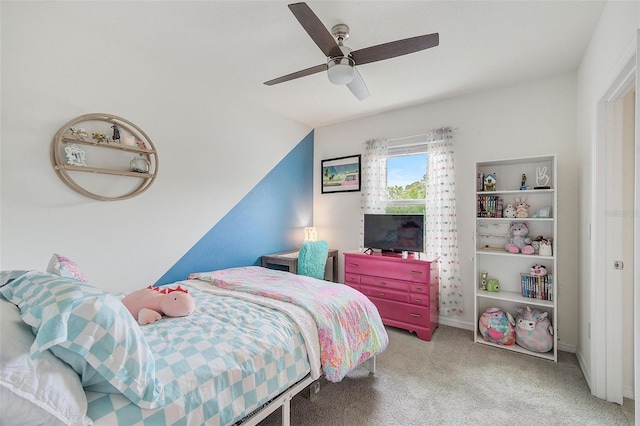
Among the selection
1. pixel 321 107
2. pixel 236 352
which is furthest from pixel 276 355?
pixel 321 107

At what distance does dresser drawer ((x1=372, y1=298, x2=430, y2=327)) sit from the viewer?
3016mm

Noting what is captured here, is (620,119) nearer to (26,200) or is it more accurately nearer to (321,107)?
(321,107)

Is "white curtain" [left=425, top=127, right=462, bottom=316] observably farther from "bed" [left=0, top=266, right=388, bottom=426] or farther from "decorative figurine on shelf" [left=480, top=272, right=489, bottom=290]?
"bed" [left=0, top=266, right=388, bottom=426]

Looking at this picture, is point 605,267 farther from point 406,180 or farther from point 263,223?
point 263,223

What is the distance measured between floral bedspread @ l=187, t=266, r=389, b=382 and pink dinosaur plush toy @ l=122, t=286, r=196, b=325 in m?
0.53

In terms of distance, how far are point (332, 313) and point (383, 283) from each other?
1.55 metres

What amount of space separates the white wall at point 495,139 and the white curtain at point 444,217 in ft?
0.30

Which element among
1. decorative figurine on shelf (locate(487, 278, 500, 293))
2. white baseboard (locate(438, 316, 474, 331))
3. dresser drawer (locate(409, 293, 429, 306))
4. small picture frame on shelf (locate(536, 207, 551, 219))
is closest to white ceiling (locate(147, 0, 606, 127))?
small picture frame on shelf (locate(536, 207, 551, 219))

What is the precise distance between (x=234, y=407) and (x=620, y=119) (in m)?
3.00

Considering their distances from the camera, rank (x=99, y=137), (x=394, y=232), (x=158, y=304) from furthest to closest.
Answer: (x=394, y=232)
(x=99, y=137)
(x=158, y=304)

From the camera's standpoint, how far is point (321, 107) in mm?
3701

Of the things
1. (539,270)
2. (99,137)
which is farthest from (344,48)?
(539,270)

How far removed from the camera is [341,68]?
6.49ft

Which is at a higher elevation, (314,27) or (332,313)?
(314,27)
